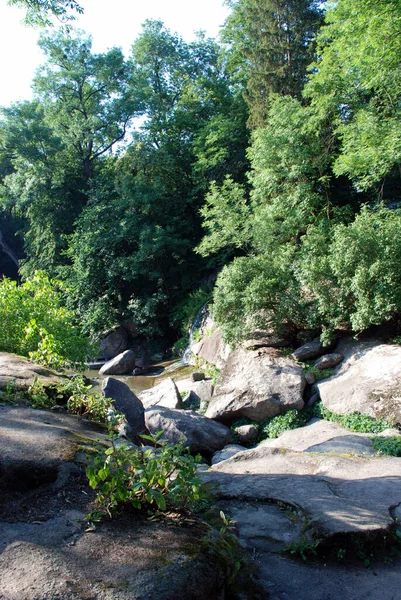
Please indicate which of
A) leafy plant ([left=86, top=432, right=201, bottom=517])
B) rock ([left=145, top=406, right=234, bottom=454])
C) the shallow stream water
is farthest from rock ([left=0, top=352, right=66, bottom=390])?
the shallow stream water

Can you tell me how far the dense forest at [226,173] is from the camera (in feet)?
38.4

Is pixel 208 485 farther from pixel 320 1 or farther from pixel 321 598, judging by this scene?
pixel 320 1

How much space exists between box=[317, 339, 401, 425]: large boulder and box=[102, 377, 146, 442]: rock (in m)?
A: 4.13

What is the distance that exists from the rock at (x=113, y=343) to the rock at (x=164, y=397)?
10.4m

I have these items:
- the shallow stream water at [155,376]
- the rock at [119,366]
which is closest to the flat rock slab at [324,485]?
the shallow stream water at [155,376]

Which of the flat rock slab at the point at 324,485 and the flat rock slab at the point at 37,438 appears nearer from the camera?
the flat rock slab at the point at 37,438

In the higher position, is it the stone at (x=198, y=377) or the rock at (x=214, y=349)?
the rock at (x=214, y=349)

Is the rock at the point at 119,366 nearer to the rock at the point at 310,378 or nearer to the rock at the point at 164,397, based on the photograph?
the rock at the point at 164,397

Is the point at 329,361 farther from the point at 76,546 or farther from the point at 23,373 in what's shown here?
the point at 76,546

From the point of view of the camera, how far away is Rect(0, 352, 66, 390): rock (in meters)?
5.36

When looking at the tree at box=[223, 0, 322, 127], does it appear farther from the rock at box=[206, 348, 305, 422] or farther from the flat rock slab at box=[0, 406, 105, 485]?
the flat rock slab at box=[0, 406, 105, 485]

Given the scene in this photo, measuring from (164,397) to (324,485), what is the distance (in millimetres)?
Result: 8035

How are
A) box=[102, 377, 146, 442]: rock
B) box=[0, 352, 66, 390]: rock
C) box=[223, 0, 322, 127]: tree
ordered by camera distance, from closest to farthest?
box=[0, 352, 66, 390]: rock
box=[102, 377, 146, 442]: rock
box=[223, 0, 322, 127]: tree

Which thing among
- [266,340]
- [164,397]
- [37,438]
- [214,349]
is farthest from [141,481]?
[214,349]
